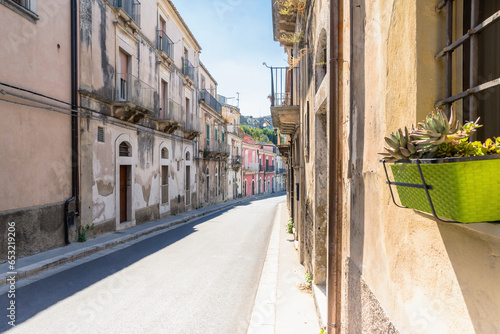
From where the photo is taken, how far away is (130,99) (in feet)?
41.1

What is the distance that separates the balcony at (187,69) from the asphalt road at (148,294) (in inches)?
569

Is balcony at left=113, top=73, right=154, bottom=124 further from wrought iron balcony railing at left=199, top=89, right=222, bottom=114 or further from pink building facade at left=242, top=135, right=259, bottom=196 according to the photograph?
pink building facade at left=242, top=135, right=259, bottom=196

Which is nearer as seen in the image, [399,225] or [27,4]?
[399,225]

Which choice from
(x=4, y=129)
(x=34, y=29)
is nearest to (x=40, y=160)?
(x=4, y=129)

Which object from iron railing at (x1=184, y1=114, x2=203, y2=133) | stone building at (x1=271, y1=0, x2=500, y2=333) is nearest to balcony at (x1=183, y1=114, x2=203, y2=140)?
iron railing at (x1=184, y1=114, x2=203, y2=133)

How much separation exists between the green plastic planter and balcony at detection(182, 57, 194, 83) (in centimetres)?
2061

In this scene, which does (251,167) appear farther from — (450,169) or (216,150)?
(450,169)

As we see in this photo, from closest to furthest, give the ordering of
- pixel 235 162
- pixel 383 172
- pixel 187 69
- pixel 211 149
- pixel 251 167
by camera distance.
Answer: pixel 383 172 < pixel 187 69 < pixel 211 149 < pixel 235 162 < pixel 251 167

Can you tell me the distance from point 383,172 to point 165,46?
17099 mm

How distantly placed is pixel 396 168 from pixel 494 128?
407mm

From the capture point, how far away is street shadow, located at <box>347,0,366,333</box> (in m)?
2.54

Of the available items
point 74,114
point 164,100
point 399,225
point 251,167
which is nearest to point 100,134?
point 74,114

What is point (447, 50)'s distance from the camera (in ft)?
4.89

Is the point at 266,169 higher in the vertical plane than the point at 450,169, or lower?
lower
